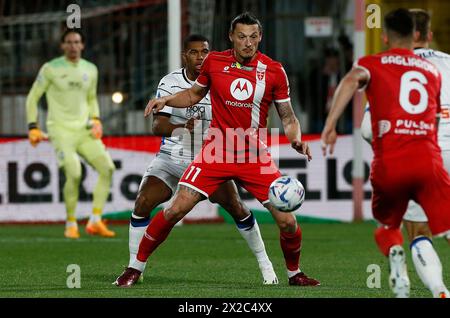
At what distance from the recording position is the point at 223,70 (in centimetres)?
938

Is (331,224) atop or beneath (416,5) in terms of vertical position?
beneath

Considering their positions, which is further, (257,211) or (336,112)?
(257,211)

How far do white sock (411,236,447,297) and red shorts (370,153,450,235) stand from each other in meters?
0.15

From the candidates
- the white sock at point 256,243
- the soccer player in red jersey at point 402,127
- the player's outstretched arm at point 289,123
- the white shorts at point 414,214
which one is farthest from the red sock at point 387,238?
the white sock at point 256,243

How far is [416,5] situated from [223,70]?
38.8 ft

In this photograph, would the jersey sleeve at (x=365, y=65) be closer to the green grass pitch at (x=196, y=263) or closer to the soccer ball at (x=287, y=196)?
the soccer ball at (x=287, y=196)

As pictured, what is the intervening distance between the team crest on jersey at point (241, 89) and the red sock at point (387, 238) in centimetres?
201

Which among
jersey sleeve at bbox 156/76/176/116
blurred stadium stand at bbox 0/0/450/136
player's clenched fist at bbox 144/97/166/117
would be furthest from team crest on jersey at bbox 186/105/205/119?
blurred stadium stand at bbox 0/0/450/136

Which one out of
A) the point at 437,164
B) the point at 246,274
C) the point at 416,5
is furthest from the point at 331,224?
the point at 437,164

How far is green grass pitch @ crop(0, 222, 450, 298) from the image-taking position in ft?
29.6

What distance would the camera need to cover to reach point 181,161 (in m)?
10.3

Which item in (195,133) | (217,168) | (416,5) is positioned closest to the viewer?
(217,168)
